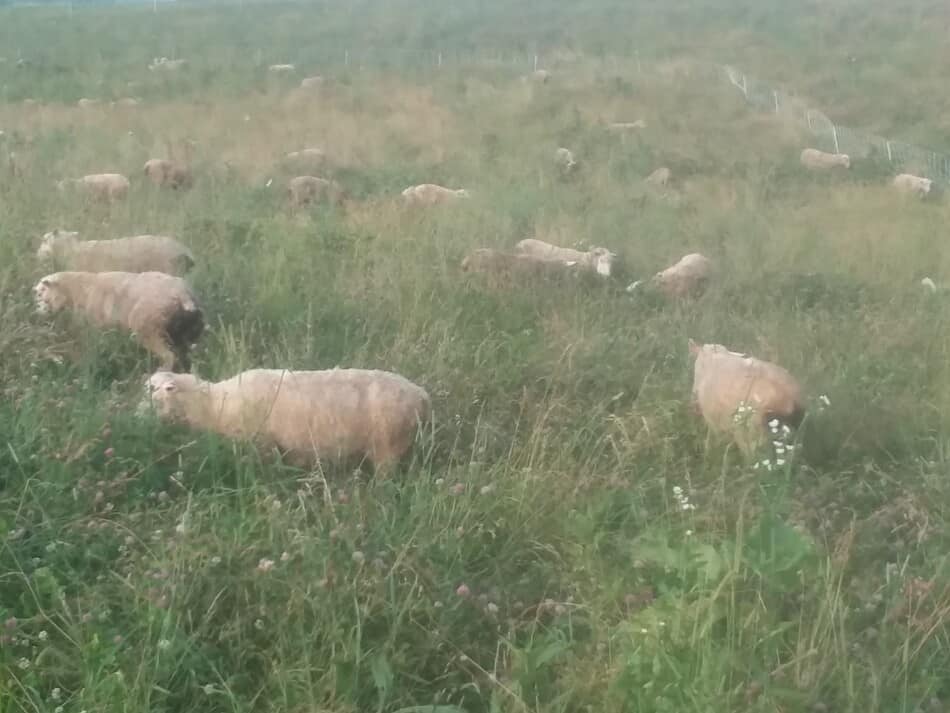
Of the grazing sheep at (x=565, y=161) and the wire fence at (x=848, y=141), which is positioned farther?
the wire fence at (x=848, y=141)

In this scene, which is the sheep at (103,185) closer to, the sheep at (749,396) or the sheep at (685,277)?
the sheep at (685,277)

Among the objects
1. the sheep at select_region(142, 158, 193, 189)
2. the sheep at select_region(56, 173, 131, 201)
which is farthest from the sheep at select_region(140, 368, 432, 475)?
the sheep at select_region(142, 158, 193, 189)

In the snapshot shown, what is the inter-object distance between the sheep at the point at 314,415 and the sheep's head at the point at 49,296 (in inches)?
49.5

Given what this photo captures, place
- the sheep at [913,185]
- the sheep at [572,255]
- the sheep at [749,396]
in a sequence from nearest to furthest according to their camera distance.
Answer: the sheep at [749,396] → the sheep at [572,255] → the sheep at [913,185]

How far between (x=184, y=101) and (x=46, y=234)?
434 inches

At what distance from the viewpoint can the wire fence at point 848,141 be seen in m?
14.5

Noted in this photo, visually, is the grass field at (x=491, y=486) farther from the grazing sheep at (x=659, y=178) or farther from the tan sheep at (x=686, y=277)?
the grazing sheep at (x=659, y=178)

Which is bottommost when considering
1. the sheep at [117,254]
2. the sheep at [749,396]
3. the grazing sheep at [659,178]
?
the grazing sheep at [659,178]

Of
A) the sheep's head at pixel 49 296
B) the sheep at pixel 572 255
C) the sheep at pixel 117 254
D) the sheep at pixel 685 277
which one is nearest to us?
the sheep's head at pixel 49 296

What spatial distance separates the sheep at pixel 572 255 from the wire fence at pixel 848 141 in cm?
747

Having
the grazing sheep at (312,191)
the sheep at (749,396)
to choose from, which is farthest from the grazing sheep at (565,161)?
the sheep at (749,396)

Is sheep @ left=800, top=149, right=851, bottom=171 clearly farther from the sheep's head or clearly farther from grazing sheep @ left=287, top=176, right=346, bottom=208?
the sheep's head

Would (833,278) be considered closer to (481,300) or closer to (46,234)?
(481,300)

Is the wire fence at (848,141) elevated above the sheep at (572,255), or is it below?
below
